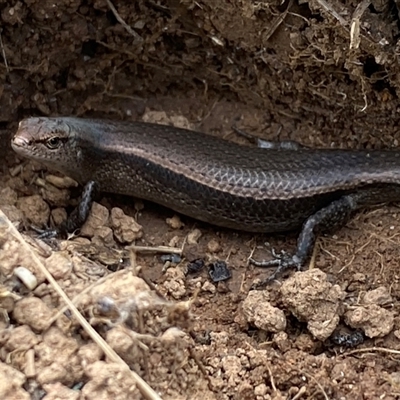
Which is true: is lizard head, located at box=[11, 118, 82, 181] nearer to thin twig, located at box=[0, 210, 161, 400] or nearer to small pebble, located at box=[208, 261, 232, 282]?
small pebble, located at box=[208, 261, 232, 282]

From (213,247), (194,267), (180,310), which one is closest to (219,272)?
(194,267)

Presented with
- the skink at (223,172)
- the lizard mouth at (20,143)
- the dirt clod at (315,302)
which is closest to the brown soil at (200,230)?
the dirt clod at (315,302)

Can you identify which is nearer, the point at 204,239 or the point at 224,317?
the point at 224,317

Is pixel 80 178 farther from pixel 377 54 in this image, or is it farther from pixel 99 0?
pixel 377 54

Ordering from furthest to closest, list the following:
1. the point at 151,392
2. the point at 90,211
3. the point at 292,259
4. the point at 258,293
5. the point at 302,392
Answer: the point at 90,211 < the point at 292,259 < the point at 258,293 < the point at 302,392 < the point at 151,392

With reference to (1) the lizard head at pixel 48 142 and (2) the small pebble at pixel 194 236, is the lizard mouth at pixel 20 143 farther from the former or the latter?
(2) the small pebble at pixel 194 236

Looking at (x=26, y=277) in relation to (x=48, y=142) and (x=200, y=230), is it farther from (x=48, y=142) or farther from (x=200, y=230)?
(x=200, y=230)

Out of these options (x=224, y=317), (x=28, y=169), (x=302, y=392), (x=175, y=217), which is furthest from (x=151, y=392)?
(x=28, y=169)
